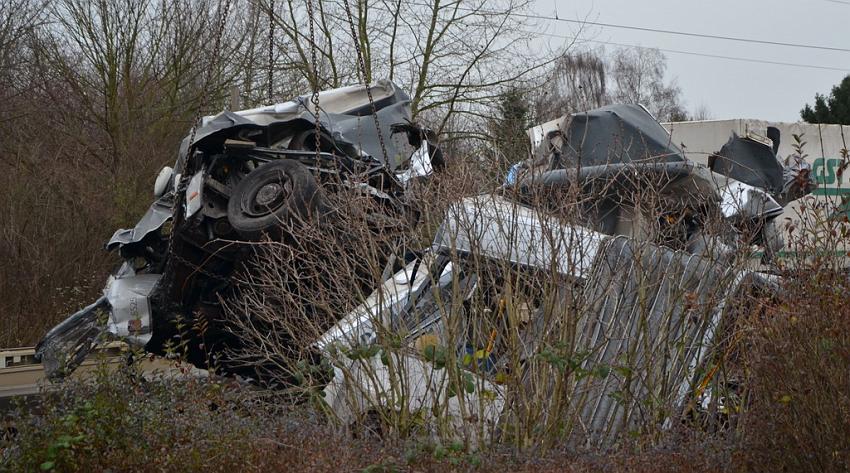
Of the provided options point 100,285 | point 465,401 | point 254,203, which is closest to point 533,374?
point 465,401

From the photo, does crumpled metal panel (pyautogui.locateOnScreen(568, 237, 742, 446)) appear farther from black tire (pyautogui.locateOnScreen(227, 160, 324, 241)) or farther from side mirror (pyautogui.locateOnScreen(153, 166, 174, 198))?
side mirror (pyautogui.locateOnScreen(153, 166, 174, 198))

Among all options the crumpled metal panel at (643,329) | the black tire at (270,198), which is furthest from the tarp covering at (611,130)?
the crumpled metal panel at (643,329)

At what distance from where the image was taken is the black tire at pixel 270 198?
8141 mm

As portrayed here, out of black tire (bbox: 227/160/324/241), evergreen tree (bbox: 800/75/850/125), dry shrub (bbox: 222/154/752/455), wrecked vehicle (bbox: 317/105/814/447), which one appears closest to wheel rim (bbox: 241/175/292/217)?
black tire (bbox: 227/160/324/241)

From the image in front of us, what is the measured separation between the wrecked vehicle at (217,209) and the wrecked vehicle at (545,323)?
8.38 feet

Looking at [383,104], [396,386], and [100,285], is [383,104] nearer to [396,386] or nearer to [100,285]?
[396,386]

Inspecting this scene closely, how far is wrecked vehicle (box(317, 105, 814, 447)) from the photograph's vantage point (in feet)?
17.2

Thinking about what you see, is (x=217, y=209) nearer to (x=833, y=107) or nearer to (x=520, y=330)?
(x=520, y=330)

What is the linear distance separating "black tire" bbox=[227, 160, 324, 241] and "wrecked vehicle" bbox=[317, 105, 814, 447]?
2457 millimetres

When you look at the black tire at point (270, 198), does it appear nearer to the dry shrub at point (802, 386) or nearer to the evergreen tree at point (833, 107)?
the dry shrub at point (802, 386)

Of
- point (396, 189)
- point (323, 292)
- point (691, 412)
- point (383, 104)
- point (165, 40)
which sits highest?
point (165, 40)

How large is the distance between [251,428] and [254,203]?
4029mm

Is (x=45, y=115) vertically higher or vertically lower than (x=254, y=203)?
higher

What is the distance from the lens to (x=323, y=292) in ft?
18.7
